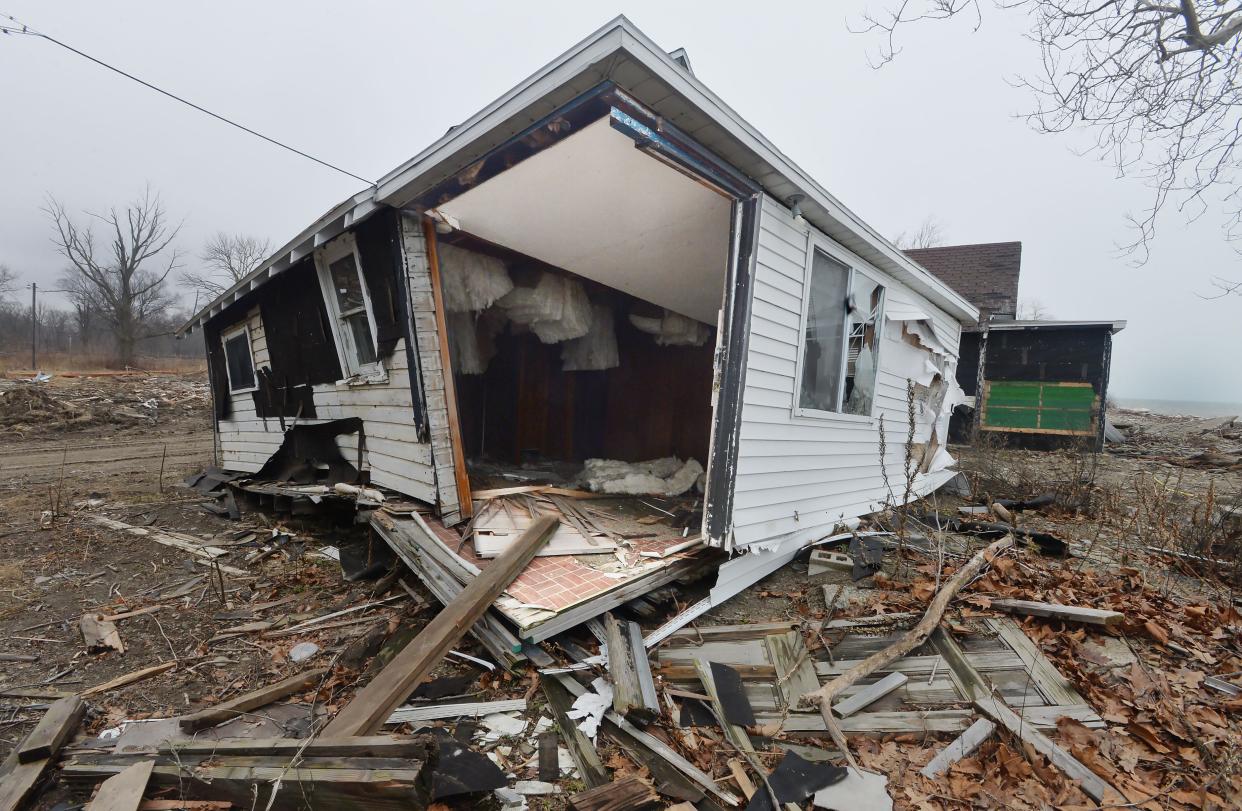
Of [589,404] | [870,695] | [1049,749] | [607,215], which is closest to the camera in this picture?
[1049,749]

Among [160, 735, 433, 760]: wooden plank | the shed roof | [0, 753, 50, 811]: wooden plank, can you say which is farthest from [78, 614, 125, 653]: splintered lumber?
Answer: the shed roof

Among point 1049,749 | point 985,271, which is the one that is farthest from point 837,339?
point 985,271

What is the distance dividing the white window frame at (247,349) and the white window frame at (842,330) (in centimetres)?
746

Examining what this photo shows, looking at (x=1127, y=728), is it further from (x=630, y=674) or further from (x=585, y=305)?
(x=585, y=305)

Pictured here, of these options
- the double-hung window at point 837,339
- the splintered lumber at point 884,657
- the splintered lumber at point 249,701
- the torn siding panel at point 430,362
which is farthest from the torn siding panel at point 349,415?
the double-hung window at point 837,339

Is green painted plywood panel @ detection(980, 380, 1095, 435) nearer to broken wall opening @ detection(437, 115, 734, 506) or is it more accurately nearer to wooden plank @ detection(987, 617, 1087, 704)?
broken wall opening @ detection(437, 115, 734, 506)

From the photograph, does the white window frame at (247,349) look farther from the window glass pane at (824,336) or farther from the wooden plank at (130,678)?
the window glass pane at (824,336)

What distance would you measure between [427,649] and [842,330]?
4.62m

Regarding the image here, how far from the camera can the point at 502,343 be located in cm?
762

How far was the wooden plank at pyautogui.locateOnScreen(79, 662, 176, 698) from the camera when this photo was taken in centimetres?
301

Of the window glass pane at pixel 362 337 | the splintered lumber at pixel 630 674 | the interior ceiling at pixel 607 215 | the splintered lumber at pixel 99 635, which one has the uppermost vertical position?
the interior ceiling at pixel 607 215

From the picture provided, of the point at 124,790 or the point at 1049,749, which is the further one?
the point at 1049,749

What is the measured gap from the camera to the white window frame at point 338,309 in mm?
4770

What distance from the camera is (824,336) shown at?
16.2 ft
